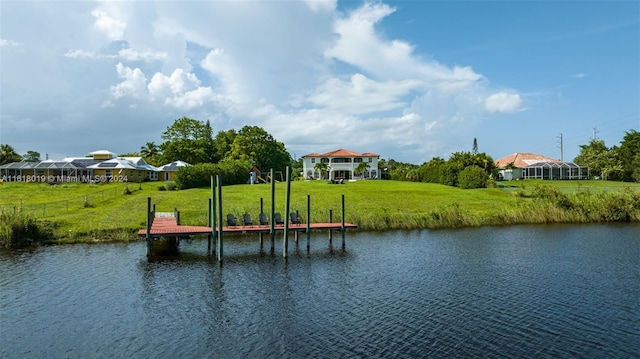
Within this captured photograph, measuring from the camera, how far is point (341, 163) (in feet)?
302

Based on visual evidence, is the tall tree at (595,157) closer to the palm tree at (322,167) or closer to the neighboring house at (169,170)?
the palm tree at (322,167)

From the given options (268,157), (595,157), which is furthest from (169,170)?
(595,157)

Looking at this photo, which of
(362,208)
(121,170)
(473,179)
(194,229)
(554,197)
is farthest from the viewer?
(121,170)

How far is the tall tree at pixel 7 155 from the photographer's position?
3123 inches

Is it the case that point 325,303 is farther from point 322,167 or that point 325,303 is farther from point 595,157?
point 595,157

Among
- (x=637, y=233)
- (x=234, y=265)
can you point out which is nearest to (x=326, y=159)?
(x=637, y=233)

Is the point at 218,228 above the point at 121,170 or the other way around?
the other way around

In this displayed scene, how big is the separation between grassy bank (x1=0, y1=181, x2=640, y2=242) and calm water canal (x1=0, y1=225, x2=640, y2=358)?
6.62 meters

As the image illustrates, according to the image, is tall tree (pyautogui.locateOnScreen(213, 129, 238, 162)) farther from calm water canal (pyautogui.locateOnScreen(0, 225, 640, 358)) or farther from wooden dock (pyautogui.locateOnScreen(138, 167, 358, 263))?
calm water canal (pyautogui.locateOnScreen(0, 225, 640, 358))

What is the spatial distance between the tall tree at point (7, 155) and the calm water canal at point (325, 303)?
6370 centimetres

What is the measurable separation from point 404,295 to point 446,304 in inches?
68.3

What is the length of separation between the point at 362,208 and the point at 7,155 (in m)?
68.8

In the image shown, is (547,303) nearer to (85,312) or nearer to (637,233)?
(85,312)

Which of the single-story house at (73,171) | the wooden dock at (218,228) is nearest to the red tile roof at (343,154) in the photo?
the single-story house at (73,171)
